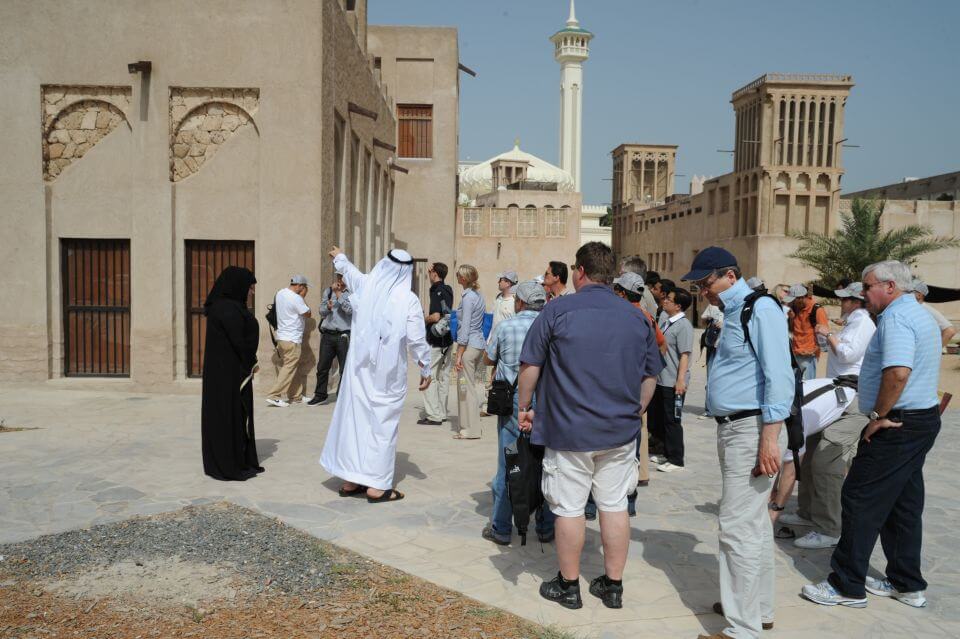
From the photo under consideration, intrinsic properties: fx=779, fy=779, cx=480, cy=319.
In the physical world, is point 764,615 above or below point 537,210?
below

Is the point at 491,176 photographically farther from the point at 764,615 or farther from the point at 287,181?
the point at 764,615

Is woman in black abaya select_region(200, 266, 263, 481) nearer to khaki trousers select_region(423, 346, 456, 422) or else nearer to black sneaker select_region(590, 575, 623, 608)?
khaki trousers select_region(423, 346, 456, 422)

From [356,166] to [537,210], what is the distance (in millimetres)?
18549

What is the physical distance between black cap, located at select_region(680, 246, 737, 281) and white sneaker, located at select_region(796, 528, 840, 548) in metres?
2.26

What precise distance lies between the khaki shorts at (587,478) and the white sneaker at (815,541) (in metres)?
1.86

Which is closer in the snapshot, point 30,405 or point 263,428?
point 263,428

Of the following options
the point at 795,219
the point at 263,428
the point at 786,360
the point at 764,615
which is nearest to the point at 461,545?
the point at 764,615

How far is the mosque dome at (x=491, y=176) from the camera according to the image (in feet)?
194

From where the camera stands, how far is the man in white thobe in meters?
5.88

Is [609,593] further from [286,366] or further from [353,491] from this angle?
[286,366]

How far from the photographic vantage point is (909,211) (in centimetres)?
4241

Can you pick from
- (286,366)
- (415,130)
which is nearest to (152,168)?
(286,366)

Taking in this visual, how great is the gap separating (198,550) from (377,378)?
180 centimetres

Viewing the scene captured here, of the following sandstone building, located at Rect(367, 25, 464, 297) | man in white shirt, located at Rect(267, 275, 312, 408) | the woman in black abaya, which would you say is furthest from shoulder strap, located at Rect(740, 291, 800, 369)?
sandstone building, located at Rect(367, 25, 464, 297)
